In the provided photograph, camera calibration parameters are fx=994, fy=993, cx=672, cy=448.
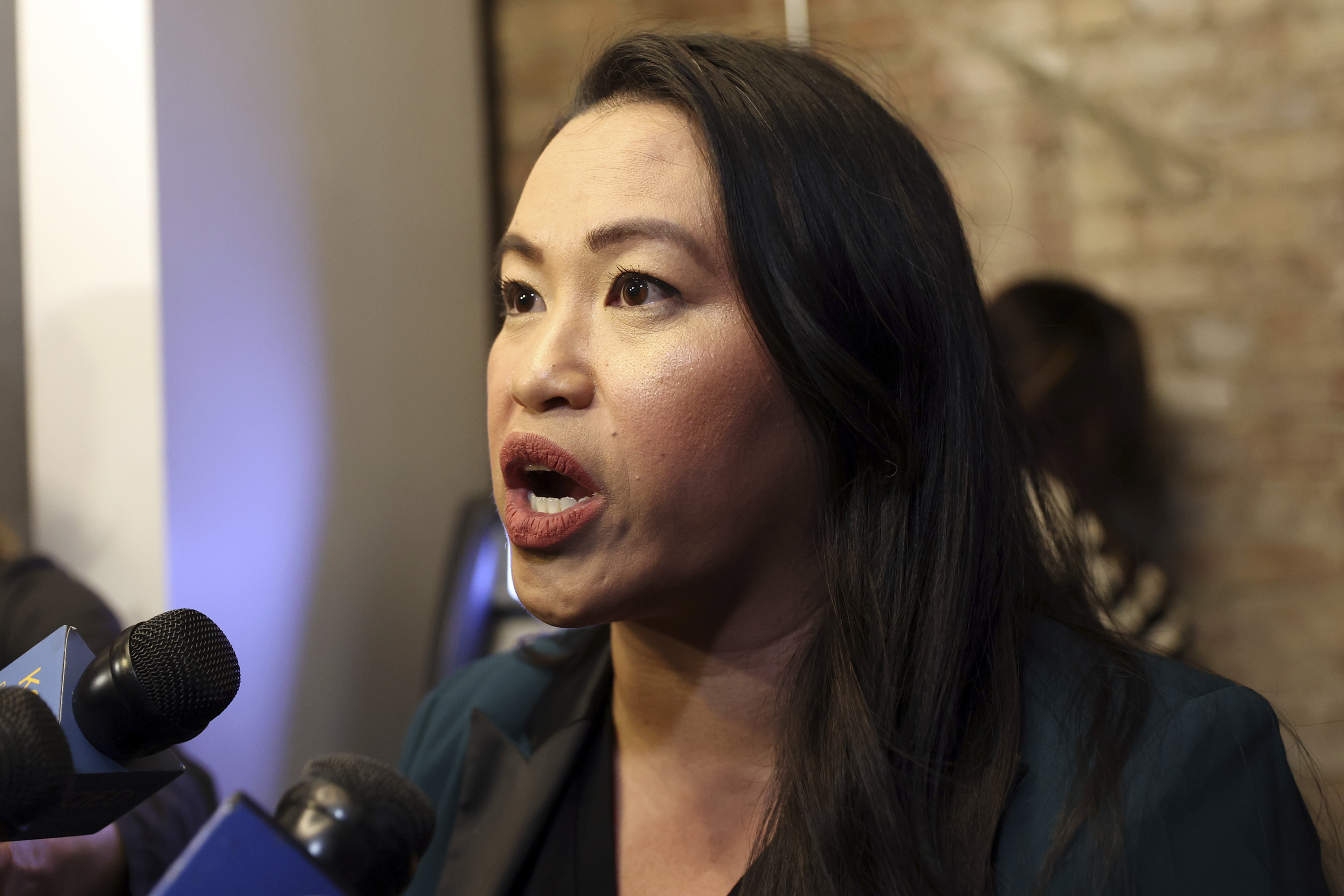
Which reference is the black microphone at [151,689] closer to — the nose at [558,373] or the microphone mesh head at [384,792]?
the microphone mesh head at [384,792]

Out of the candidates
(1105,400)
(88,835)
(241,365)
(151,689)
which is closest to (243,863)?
(151,689)

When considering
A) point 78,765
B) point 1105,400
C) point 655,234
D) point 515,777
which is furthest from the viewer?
point 1105,400

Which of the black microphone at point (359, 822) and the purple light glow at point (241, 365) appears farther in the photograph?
the purple light glow at point (241, 365)

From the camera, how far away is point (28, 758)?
454mm

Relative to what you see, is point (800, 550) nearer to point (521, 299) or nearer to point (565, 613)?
point (565, 613)

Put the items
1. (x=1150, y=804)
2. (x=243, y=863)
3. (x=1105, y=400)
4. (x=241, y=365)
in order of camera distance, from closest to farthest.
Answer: (x=243, y=863) → (x=1150, y=804) → (x=241, y=365) → (x=1105, y=400)

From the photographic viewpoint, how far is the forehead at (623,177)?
764 mm

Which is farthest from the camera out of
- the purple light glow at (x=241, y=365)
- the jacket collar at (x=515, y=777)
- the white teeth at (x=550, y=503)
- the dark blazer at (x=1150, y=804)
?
the purple light glow at (x=241, y=365)

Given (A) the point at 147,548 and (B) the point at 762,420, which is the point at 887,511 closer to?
(B) the point at 762,420

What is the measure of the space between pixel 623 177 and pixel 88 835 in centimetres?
60

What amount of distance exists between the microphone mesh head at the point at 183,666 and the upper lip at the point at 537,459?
0.84ft

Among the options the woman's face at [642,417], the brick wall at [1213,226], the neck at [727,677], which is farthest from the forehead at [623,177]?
the brick wall at [1213,226]

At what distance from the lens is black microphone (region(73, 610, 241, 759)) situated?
1.73 ft

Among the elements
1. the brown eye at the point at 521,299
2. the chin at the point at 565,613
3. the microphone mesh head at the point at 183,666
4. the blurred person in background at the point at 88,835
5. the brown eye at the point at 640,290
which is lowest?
the blurred person in background at the point at 88,835
